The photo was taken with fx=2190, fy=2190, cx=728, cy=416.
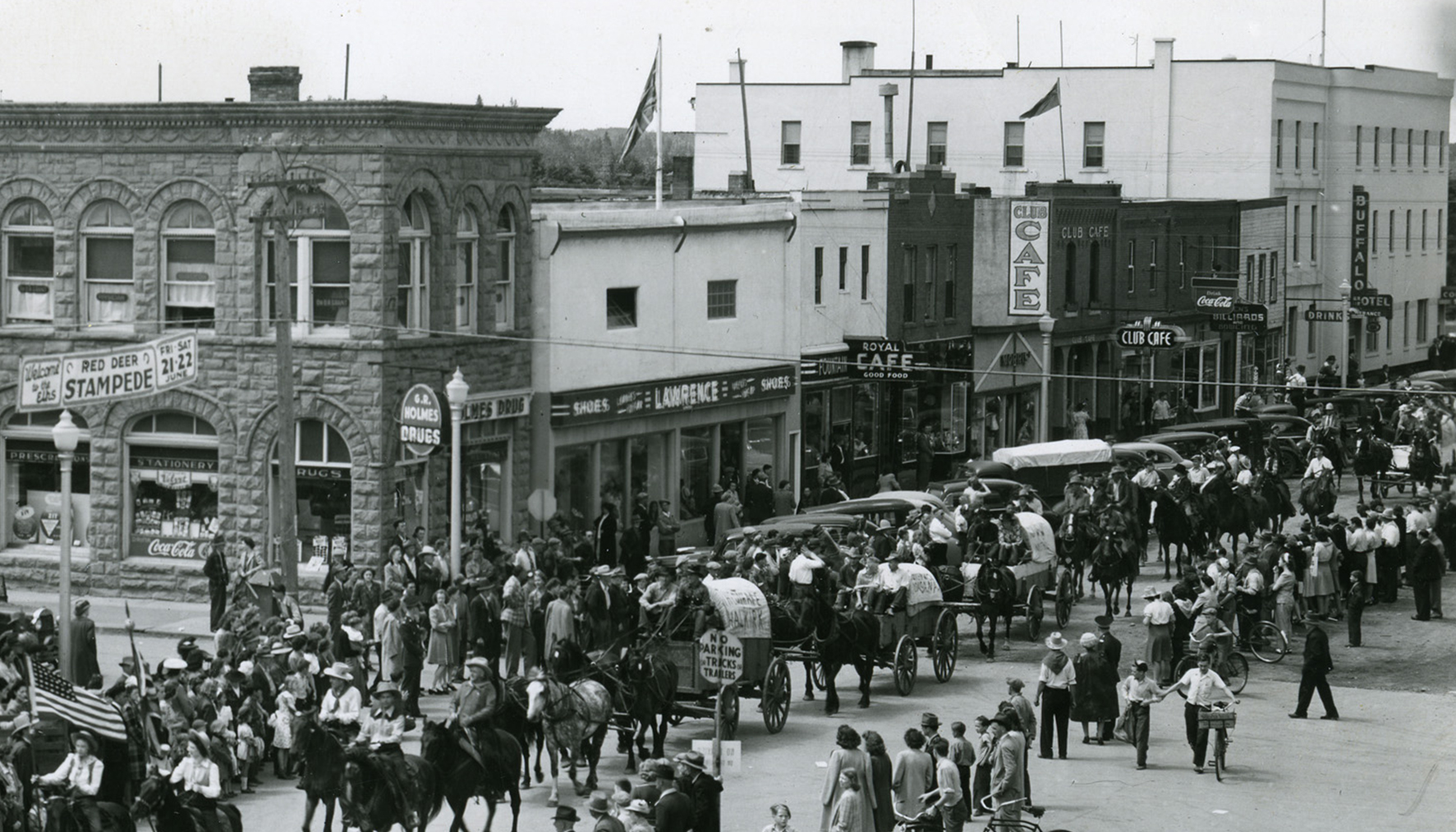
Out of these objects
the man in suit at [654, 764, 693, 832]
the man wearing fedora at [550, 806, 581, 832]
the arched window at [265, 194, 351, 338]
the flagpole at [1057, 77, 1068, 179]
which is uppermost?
the flagpole at [1057, 77, 1068, 179]

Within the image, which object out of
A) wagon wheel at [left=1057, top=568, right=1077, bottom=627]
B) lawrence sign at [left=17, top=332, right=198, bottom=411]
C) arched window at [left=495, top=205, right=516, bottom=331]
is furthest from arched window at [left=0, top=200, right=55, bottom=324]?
wagon wheel at [left=1057, top=568, right=1077, bottom=627]

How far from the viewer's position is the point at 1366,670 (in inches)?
1299

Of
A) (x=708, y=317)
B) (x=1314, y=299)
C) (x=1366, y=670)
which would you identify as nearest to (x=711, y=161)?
(x=1314, y=299)

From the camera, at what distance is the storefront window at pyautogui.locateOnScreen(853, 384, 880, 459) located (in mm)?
51219

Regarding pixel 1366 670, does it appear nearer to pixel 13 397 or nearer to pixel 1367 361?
pixel 13 397

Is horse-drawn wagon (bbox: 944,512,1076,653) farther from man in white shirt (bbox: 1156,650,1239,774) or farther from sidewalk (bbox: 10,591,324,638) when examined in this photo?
sidewalk (bbox: 10,591,324,638)

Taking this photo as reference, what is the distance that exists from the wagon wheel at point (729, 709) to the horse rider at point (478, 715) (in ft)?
12.4

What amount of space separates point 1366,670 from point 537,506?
48.2ft

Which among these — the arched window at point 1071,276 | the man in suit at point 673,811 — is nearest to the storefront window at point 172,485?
the man in suit at point 673,811

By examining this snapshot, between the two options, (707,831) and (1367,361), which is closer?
(707,831)

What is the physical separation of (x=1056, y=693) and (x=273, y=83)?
62.6ft

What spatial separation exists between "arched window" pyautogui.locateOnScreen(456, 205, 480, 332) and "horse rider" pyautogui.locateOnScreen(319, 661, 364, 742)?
15.4 m

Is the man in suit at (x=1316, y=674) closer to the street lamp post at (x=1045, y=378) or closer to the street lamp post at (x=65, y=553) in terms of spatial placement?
the street lamp post at (x=65, y=553)

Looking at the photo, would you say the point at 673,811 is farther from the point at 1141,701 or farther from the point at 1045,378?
the point at 1045,378
